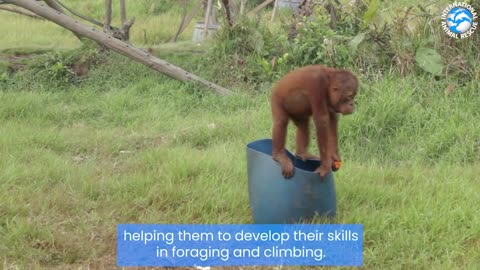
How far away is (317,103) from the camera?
354cm

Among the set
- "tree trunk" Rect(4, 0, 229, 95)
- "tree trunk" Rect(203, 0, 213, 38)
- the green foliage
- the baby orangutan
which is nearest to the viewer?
the baby orangutan

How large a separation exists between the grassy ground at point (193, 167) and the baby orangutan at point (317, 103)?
1.70ft

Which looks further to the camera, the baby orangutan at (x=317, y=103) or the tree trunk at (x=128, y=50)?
the tree trunk at (x=128, y=50)

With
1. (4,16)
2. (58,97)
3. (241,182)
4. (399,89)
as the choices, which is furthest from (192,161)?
(4,16)

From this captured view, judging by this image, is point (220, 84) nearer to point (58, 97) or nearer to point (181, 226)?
point (58, 97)

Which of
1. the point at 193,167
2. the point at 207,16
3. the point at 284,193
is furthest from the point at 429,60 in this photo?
the point at 207,16

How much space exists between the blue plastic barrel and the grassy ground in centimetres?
25

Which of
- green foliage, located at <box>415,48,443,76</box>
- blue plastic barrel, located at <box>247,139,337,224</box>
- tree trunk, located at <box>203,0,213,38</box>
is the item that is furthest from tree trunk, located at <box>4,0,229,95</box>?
blue plastic barrel, located at <box>247,139,337,224</box>

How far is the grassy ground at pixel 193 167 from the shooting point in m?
3.58

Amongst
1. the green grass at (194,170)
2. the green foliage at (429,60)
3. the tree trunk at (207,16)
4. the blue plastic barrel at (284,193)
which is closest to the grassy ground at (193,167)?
the green grass at (194,170)

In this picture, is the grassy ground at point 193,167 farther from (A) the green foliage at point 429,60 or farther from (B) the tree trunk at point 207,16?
(B) the tree trunk at point 207,16

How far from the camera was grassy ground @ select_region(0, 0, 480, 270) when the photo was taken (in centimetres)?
358

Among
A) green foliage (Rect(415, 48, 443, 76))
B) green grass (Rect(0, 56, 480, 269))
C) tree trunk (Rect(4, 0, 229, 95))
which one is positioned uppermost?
green foliage (Rect(415, 48, 443, 76))

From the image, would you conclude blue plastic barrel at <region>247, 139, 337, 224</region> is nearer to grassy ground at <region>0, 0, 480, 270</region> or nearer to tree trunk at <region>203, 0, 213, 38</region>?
grassy ground at <region>0, 0, 480, 270</region>
